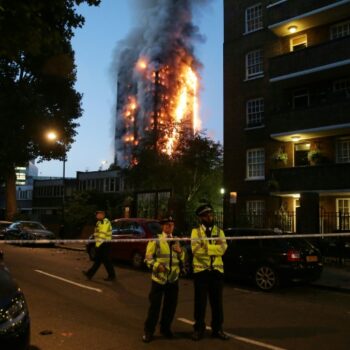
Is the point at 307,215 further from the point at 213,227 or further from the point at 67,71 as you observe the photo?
the point at 67,71

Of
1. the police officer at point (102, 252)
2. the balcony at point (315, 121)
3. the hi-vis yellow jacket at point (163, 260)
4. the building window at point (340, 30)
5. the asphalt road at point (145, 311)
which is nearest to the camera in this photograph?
the asphalt road at point (145, 311)

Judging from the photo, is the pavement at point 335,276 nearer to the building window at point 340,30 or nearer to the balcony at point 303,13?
the building window at point 340,30

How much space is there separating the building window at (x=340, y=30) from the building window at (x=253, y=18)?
470 centimetres

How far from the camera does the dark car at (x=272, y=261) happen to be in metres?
12.1

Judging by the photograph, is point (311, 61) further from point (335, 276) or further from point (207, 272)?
point (207, 272)

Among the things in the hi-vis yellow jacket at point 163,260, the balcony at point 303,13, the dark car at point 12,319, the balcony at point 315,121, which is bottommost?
the dark car at point 12,319

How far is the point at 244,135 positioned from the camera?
2881cm

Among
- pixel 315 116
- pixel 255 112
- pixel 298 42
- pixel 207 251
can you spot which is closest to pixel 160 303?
pixel 207 251

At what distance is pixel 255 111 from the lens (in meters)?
28.8

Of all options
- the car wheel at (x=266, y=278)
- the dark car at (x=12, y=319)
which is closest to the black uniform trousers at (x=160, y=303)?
the dark car at (x=12, y=319)

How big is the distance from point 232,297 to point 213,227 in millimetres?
4237

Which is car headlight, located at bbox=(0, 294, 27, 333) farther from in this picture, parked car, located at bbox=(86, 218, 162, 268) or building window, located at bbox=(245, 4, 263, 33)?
building window, located at bbox=(245, 4, 263, 33)

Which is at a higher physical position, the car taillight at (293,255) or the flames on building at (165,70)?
the flames on building at (165,70)

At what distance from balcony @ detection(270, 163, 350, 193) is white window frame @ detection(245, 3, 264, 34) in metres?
9.10
